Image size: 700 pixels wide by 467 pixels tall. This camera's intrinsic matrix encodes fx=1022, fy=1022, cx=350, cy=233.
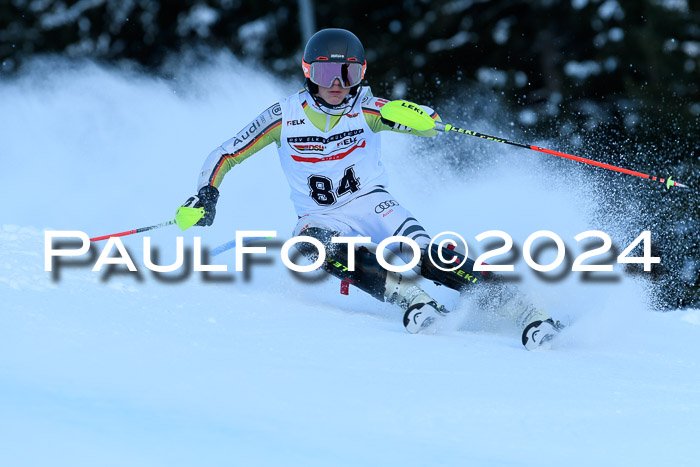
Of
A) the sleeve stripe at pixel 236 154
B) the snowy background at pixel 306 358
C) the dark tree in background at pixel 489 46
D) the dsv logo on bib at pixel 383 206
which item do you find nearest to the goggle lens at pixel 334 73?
the sleeve stripe at pixel 236 154

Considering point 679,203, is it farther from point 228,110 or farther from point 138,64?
point 138,64

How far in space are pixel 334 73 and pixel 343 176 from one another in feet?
1.80

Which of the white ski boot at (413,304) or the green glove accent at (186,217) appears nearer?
the white ski boot at (413,304)

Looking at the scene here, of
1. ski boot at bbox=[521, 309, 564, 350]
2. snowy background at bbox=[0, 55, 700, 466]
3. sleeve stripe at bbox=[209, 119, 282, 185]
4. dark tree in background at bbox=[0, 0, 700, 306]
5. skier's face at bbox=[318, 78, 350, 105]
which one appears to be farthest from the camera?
dark tree in background at bbox=[0, 0, 700, 306]

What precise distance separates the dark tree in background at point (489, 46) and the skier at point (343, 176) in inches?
310

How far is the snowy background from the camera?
308 cm

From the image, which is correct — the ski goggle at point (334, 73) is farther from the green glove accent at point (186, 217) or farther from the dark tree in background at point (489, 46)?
the dark tree in background at point (489, 46)

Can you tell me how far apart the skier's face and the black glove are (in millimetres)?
728

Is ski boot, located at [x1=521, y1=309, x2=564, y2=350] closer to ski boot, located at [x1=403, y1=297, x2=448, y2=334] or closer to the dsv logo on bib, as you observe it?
ski boot, located at [x1=403, y1=297, x2=448, y2=334]

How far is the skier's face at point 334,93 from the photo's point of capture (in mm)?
4953

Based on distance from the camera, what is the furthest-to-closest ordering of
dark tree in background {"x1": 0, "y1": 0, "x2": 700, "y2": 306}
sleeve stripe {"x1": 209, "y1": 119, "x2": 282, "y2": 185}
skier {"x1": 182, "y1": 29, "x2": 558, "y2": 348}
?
dark tree in background {"x1": 0, "y1": 0, "x2": 700, "y2": 306} < sleeve stripe {"x1": 209, "y1": 119, "x2": 282, "y2": 185} < skier {"x1": 182, "y1": 29, "x2": 558, "y2": 348}

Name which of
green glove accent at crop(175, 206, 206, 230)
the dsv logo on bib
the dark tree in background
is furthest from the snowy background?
the dark tree in background

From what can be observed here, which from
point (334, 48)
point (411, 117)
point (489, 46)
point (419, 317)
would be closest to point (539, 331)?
point (419, 317)

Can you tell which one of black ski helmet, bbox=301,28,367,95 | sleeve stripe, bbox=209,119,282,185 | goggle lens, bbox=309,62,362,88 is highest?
black ski helmet, bbox=301,28,367,95
